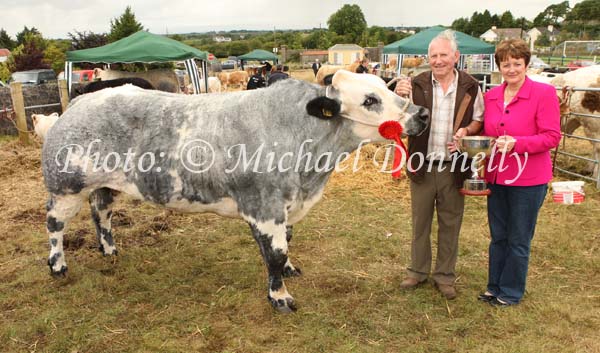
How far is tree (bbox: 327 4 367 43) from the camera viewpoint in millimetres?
102500

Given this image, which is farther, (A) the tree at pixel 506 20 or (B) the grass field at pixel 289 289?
(A) the tree at pixel 506 20

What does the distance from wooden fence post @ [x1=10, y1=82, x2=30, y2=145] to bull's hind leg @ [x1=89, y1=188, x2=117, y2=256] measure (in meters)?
7.17

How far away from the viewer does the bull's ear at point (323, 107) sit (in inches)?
133

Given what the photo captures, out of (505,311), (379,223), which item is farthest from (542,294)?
(379,223)

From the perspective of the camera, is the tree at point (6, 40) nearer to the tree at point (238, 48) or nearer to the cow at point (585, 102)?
the tree at point (238, 48)

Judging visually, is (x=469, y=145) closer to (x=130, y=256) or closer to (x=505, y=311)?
(x=505, y=311)

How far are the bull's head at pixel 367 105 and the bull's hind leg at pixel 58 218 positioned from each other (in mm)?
2325

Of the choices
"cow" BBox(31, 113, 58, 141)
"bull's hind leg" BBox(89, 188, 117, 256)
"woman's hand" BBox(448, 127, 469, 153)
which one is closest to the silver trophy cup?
"woman's hand" BBox(448, 127, 469, 153)

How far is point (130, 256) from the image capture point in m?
4.93

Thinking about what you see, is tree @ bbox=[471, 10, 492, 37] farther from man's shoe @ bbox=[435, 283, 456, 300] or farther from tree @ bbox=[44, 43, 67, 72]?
man's shoe @ bbox=[435, 283, 456, 300]

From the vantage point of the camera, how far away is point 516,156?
3.38m

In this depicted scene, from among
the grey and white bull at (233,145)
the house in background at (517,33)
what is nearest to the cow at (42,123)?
the grey and white bull at (233,145)

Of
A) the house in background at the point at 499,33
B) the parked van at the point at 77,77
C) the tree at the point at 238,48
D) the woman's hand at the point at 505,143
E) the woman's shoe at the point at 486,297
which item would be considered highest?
the house in background at the point at 499,33

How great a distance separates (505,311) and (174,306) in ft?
8.86
